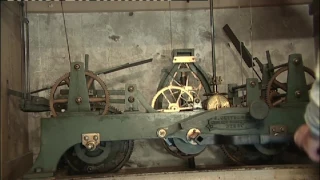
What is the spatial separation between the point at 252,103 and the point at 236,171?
0.48 metres

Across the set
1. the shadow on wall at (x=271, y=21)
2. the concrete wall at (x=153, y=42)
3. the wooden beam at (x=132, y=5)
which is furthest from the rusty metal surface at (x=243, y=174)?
the wooden beam at (x=132, y=5)

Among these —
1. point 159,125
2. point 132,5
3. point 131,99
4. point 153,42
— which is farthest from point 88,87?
point 132,5

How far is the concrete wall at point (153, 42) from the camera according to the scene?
3.46 metres

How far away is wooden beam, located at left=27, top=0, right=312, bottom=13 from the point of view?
11.3 feet

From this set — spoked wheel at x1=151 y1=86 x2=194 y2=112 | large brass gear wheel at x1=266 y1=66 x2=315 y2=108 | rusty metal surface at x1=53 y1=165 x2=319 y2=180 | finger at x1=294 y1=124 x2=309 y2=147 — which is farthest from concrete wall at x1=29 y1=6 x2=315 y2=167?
finger at x1=294 y1=124 x2=309 y2=147

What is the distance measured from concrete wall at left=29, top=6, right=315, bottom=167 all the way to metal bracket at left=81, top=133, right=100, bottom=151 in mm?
930

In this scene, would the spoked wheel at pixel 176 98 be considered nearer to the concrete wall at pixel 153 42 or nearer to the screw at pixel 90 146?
the concrete wall at pixel 153 42

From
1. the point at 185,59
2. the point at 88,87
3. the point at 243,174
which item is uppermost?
the point at 185,59

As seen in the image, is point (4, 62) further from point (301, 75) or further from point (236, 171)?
point (301, 75)

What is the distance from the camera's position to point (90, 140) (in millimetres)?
2578

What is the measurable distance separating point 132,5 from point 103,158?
1.45 m

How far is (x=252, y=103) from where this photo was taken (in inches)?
101

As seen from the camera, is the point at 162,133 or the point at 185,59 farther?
the point at 185,59

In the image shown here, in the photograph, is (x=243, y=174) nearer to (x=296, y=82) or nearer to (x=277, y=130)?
(x=277, y=130)
